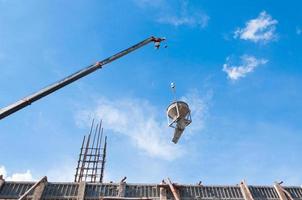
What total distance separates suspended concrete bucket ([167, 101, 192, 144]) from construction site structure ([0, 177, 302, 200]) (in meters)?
6.74

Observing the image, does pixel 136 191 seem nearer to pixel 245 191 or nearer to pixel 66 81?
pixel 245 191

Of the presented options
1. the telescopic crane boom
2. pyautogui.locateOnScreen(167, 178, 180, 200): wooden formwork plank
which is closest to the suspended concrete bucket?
the telescopic crane boom

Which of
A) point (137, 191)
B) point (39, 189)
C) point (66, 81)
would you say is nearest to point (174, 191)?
point (137, 191)

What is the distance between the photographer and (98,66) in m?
12.2

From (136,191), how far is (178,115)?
8045 mm

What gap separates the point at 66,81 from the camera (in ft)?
36.4

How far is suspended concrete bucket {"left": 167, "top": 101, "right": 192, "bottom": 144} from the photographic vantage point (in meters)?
10.8

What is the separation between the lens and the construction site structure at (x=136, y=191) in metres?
16.0

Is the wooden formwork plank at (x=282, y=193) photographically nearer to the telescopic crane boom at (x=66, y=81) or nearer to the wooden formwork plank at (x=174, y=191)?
the wooden formwork plank at (x=174, y=191)

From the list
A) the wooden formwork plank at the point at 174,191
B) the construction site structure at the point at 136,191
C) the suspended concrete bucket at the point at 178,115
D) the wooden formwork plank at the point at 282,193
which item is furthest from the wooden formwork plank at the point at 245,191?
the suspended concrete bucket at the point at 178,115

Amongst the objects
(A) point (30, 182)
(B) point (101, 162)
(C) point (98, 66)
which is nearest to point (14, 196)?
(A) point (30, 182)

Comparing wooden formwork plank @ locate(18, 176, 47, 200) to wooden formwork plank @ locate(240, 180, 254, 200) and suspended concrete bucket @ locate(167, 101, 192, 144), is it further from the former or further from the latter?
wooden formwork plank @ locate(240, 180, 254, 200)

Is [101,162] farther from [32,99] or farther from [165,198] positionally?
[32,99]

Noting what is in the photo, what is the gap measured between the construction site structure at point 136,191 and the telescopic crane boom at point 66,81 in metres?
7.76
